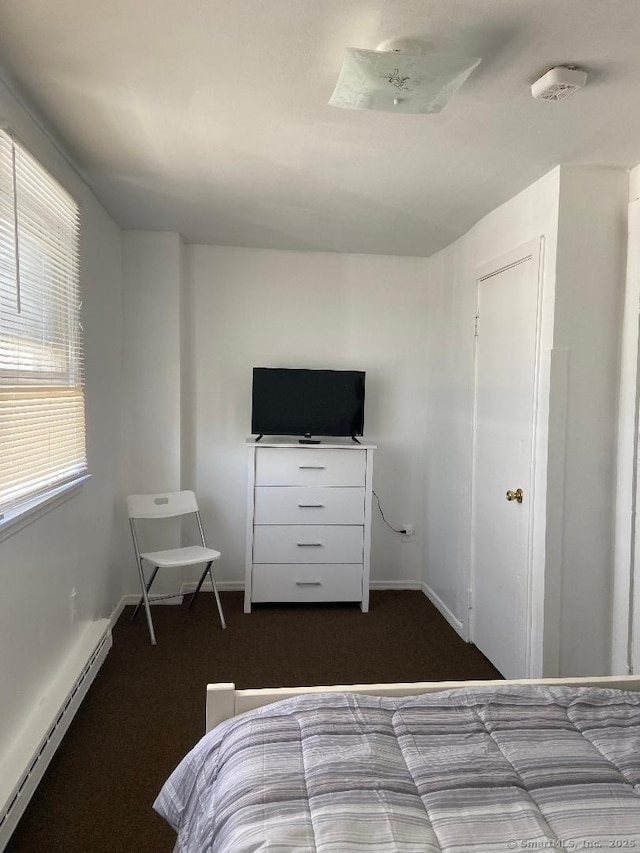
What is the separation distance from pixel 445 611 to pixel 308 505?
1122mm

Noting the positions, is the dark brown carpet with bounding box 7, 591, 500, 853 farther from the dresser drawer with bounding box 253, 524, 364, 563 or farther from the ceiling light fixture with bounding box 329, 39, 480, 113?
the ceiling light fixture with bounding box 329, 39, 480, 113

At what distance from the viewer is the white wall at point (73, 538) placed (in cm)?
198

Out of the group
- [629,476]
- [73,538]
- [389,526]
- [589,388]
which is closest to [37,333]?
[73,538]

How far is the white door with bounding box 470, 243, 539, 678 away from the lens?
2711 millimetres

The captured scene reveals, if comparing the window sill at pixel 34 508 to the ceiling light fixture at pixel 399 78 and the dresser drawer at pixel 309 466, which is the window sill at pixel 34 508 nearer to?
the dresser drawer at pixel 309 466

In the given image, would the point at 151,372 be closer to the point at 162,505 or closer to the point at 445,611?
the point at 162,505

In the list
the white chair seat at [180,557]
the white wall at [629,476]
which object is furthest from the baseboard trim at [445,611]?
the white chair seat at [180,557]

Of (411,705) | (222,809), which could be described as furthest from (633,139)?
(222,809)

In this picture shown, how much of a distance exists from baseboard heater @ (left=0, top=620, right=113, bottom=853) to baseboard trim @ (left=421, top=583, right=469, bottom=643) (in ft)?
6.61

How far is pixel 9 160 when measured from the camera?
1907 millimetres

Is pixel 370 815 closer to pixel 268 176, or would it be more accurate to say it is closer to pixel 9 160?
pixel 9 160

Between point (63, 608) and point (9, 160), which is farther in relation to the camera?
point (63, 608)

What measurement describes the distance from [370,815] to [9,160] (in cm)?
211

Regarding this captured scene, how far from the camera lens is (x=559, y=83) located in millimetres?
1715
